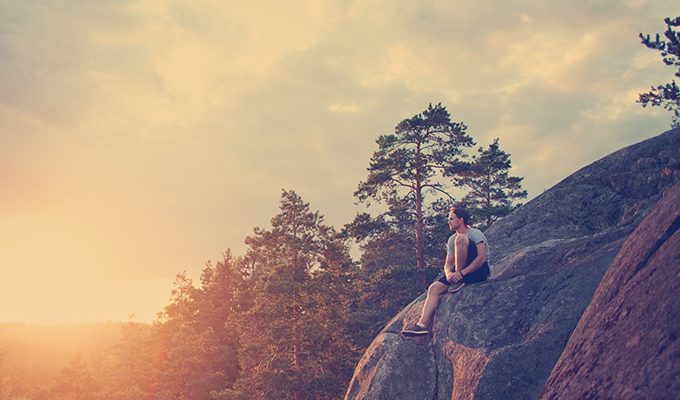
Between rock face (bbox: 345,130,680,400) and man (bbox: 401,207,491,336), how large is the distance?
167mm

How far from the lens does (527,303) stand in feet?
25.1

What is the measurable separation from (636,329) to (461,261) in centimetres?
535

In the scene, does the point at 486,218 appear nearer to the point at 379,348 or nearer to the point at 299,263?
the point at 299,263

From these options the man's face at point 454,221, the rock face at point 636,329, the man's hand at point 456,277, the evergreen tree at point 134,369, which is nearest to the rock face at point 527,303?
the man's hand at point 456,277

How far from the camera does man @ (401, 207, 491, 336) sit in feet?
28.3

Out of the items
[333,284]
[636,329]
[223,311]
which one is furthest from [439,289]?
[223,311]

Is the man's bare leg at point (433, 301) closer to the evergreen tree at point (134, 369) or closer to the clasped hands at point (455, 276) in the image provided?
the clasped hands at point (455, 276)

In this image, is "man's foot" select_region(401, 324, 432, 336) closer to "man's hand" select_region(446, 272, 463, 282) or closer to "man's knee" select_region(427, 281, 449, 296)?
"man's knee" select_region(427, 281, 449, 296)

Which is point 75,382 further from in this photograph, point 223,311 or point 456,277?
point 456,277

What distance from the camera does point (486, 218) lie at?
29078mm

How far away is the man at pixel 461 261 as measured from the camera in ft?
28.3

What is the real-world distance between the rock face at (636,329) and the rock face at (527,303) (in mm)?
2553

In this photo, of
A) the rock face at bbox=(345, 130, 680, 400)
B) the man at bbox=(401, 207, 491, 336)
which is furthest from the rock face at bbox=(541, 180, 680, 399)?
the man at bbox=(401, 207, 491, 336)

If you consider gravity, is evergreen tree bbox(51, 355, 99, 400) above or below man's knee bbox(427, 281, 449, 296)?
above
